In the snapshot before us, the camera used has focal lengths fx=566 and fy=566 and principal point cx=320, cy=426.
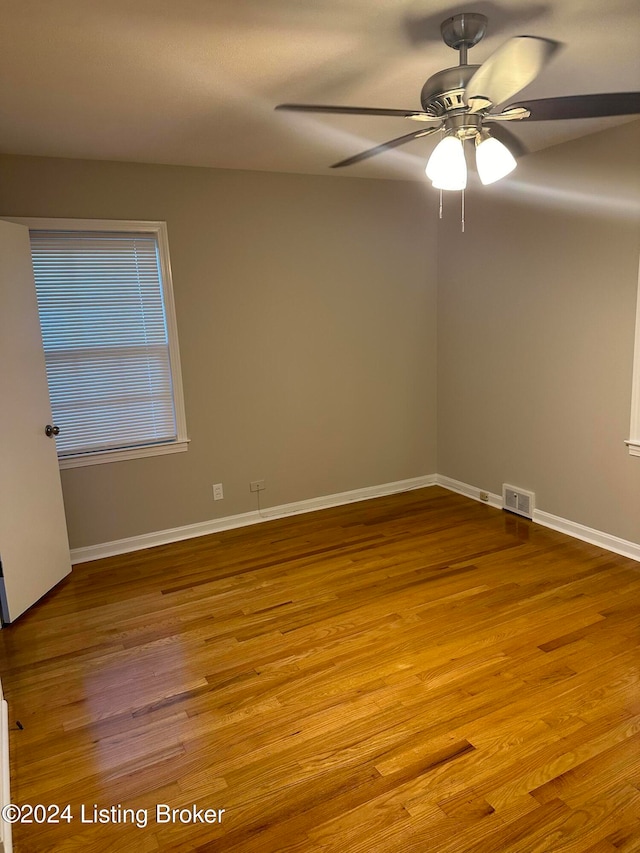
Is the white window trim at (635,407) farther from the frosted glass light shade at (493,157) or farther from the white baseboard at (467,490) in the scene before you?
the frosted glass light shade at (493,157)

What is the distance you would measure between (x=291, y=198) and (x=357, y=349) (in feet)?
3.93

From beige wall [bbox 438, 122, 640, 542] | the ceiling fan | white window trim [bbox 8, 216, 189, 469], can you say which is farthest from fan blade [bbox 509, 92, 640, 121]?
white window trim [bbox 8, 216, 189, 469]

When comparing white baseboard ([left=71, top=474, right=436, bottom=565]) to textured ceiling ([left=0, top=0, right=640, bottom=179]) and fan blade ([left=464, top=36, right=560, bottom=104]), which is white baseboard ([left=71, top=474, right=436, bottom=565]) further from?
fan blade ([left=464, top=36, right=560, bottom=104])

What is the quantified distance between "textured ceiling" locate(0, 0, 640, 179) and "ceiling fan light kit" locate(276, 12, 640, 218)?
0.09 meters

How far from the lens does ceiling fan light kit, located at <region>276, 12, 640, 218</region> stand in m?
1.72

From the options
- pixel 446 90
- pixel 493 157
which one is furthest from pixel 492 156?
pixel 446 90

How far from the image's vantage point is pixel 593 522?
3598 millimetres

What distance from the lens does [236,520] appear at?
13.7 feet

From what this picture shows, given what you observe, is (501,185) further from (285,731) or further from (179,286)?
(285,731)

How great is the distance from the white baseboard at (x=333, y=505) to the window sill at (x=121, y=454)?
56 cm

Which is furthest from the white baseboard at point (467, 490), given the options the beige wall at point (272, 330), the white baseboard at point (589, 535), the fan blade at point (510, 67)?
the fan blade at point (510, 67)

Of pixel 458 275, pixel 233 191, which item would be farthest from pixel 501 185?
pixel 233 191

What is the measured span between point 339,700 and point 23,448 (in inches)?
83.2

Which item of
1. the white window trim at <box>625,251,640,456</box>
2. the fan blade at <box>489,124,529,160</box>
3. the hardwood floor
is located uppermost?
the fan blade at <box>489,124,529,160</box>
